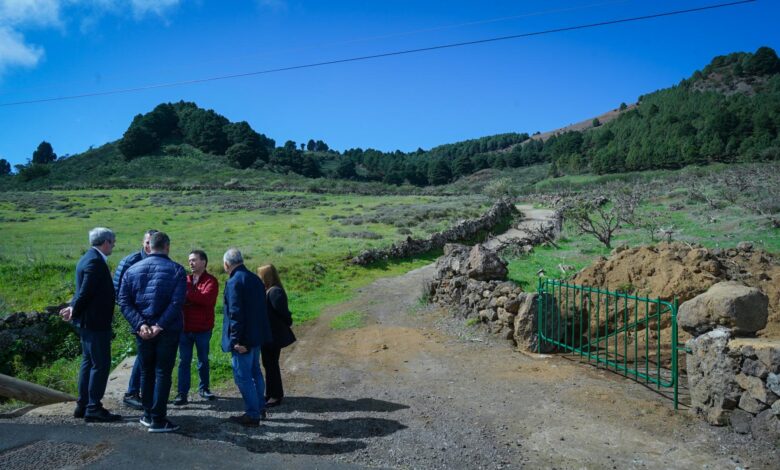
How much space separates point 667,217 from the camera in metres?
22.7

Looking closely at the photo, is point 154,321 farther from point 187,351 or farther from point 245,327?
point 187,351

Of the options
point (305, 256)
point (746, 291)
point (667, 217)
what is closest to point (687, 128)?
point (667, 217)

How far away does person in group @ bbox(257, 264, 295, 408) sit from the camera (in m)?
6.04

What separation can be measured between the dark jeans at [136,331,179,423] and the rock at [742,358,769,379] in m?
5.71

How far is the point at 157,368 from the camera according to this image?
5.01 meters

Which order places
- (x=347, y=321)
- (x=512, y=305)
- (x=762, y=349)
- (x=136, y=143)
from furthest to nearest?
(x=136, y=143) < (x=347, y=321) < (x=512, y=305) < (x=762, y=349)

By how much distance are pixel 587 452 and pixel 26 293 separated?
15.4 metres

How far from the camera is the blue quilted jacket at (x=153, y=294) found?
4926 mm

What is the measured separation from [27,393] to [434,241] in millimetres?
16520

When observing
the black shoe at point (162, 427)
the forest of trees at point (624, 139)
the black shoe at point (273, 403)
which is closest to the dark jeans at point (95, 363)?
the black shoe at point (162, 427)

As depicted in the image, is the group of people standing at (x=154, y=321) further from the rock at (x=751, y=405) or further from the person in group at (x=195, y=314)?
the rock at (x=751, y=405)

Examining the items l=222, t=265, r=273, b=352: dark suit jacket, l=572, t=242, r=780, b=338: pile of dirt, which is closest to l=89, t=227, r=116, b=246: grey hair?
l=222, t=265, r=273, b=352: dark suit jacket

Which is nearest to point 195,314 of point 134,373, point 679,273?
point 134,373

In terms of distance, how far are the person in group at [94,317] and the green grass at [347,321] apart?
578 cm
